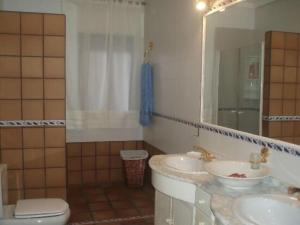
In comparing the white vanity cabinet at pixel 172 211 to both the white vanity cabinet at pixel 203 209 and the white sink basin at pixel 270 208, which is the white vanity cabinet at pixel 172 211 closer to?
the white vanity cabinet at pixel 203 209

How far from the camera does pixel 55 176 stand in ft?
10.8

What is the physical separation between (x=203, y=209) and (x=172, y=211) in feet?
1.50

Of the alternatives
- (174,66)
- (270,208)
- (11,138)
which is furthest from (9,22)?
(270,208)

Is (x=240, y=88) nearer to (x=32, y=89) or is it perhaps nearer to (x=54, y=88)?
(x=54, y=88)

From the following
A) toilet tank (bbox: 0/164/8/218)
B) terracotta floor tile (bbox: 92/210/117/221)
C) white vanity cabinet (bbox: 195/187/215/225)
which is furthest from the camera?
terracotta floor tile (bbox: 92/210/117/221)

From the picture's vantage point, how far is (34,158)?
324 cm

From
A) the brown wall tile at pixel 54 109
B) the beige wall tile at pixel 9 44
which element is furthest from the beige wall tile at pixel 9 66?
the brown wall tile at pixel 54 109

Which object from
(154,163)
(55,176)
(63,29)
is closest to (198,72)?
(154,163)

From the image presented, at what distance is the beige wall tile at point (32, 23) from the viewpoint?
10.2ft

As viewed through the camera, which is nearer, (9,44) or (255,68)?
(255,68)

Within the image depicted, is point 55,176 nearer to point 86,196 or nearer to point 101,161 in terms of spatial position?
point 86,196

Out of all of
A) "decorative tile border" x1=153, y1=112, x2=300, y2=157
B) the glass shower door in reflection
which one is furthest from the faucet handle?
the glass shower door in reflection

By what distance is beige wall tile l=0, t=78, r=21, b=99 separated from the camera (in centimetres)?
311

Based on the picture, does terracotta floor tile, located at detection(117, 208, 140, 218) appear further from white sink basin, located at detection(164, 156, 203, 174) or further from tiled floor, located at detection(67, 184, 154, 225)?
white sink basin, located at detection(164, 156, 203, 174)
